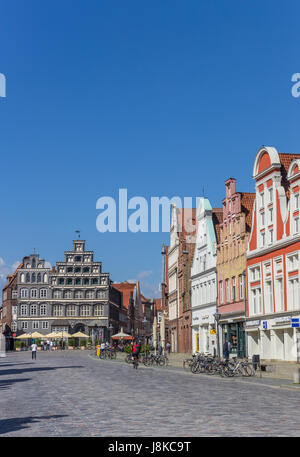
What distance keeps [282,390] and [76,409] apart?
1114 centimetres

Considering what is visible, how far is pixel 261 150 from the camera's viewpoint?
53.1 meters

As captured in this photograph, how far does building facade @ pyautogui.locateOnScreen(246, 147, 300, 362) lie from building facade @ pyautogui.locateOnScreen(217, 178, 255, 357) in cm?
195

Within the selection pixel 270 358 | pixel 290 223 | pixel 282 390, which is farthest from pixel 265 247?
pixel 282 390

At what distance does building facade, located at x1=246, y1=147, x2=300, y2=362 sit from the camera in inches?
1866

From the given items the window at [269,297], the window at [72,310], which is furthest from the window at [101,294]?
the window at [269,297]

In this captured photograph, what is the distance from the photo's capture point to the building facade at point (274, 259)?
47.4 m

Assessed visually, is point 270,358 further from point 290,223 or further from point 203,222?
point 203,222

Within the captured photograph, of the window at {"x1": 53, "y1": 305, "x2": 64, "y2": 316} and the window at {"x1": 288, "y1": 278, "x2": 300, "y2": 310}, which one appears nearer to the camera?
the window at {"x1": 288, "y1": 278, "x2": 300, "y2": 310}

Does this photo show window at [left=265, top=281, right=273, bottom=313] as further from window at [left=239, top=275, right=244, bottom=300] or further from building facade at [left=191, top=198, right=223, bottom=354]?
building facade at [left=191, top=198, right=223, bottom=354]

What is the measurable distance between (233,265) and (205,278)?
10693 mm

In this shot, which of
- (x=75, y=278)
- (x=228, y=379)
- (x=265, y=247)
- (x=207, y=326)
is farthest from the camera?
(x=75, y=278)

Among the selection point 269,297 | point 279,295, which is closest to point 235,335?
point 269,297

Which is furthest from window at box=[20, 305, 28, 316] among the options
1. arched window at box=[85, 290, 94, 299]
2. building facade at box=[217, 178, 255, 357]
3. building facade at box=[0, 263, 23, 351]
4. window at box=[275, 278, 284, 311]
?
window at box=[275, 278, 284, 311]
